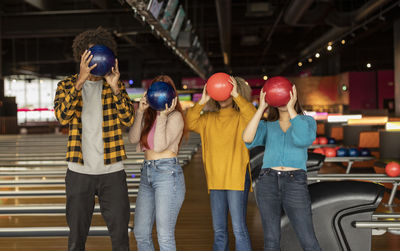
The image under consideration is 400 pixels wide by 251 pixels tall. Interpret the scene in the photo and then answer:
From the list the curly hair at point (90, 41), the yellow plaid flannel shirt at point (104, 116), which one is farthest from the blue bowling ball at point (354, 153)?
the curly hair at point (90, 41)

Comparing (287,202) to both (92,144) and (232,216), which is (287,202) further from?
(92,144)

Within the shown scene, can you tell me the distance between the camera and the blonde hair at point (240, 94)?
2.80 meters

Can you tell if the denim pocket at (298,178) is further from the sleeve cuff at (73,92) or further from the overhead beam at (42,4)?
the overhead beam at (42,4)

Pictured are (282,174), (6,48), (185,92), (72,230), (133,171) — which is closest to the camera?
(72,230)

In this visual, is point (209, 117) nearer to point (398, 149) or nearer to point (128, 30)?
point (398, 149)


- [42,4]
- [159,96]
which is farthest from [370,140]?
[42,4]

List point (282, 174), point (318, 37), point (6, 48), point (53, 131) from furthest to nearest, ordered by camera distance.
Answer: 1. point (53, 131)
2. point (6, 48)
3. point (318, 37)
4. point (282, 174)

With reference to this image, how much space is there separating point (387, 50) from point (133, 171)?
900 inches

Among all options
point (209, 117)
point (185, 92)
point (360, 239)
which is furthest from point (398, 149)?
point (185, 92)

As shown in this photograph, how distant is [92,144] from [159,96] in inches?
16.5

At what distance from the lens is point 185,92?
25.1m

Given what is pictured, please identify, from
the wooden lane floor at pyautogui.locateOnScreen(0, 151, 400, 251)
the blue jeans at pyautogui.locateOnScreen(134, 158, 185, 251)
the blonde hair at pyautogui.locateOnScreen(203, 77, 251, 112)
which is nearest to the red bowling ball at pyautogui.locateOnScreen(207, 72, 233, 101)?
the blonde hair at pyautogui.locateOnScreen(203, 77, 251, 112)

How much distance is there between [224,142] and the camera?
277 centimetres

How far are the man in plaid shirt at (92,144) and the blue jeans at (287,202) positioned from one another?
752 millimetres
